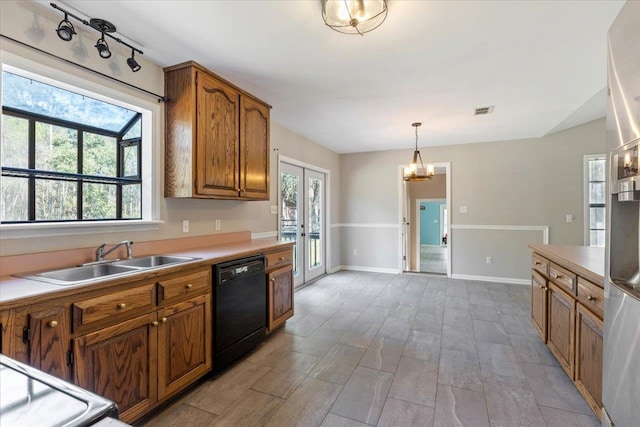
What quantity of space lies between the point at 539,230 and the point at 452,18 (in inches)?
175

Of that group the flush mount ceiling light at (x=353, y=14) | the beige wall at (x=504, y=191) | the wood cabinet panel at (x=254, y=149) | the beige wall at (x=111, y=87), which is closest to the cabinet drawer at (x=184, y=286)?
the beige wall at (x=111, y=87)

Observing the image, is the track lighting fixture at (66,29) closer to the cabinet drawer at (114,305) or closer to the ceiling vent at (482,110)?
the cabinet drawer at (114,305)

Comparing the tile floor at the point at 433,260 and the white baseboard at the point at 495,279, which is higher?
the white baseboard at the point at 495,279

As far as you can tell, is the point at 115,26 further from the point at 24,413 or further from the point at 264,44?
the point at 24,413

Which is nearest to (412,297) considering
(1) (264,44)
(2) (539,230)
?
(2) (539,230)

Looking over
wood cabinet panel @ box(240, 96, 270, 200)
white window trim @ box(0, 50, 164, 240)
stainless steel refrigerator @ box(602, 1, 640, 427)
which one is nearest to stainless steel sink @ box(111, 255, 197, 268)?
white window trim @ box(0, 50, 164, 240)

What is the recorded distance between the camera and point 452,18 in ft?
6.49

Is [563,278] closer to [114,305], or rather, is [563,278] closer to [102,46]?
[114,305]

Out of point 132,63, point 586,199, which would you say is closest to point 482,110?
point 586,199

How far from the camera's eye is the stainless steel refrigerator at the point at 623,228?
104 cm

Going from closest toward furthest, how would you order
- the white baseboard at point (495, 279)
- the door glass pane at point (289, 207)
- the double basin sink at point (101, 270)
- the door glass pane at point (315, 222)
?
1. the double basin sink at point (101, 270)
2. the door glass pane at point (289, 207)
3. the white baseboard at point (495, 279)
4. the door glass pane at point (315, 222)

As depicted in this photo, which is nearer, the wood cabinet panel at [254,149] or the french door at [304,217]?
the wood cabinet panel at [254,149]

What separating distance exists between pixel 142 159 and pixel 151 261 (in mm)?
844

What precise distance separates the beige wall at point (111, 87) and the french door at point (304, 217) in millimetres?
625
